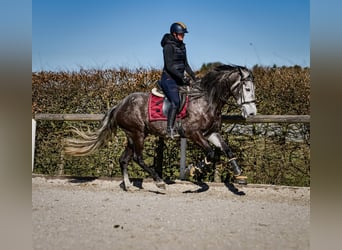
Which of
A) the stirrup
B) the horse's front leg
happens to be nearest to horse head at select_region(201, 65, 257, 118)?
the horse's front leg

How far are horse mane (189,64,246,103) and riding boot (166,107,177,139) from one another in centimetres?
48

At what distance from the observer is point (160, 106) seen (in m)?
7.04

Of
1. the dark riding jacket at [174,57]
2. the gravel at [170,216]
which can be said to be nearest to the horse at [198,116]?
the dark riding jacket at [174,57]

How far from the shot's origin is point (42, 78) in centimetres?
909

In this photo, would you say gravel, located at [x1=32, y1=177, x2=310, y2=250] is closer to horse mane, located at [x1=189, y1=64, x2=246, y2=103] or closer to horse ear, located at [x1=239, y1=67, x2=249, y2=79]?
horse mane, located at [x1=189, y1=64, x2=246, y2=103]

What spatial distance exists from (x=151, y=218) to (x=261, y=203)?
1.95 m

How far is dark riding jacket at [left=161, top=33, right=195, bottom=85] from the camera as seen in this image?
6.79 m

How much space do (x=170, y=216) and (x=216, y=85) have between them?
8.87 feet

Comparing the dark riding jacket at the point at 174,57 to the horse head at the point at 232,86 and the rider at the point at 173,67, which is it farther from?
the horse head at the point at 232,86

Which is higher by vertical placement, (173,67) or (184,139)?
(173,67)

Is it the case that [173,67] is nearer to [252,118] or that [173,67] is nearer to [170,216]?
[252,118]

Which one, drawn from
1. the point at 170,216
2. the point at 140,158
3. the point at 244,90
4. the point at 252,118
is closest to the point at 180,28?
the point at 244,90

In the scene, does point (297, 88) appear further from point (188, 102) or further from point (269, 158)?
point (188, 102)
